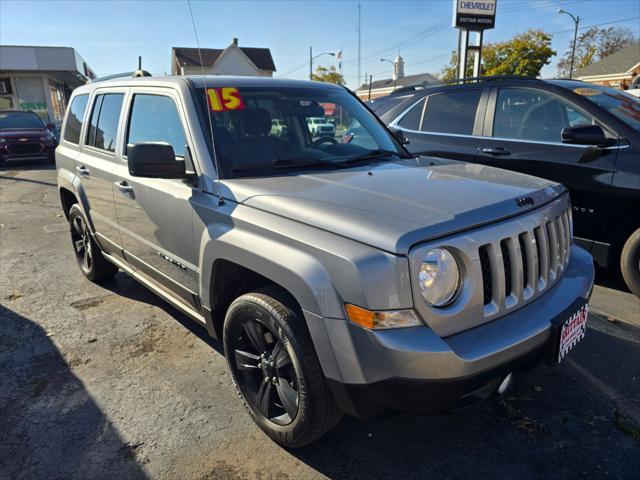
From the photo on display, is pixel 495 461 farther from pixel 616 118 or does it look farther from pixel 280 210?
pixel 616 118

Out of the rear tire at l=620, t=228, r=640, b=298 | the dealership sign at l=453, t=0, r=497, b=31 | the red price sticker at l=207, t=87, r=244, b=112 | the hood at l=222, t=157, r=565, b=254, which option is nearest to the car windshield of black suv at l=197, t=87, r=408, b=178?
the red price sticker at l=207, t=87, r=244, b=112

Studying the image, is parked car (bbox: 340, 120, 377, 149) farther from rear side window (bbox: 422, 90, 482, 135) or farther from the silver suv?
rear side window (bbox: 422, 90, 482, 135)

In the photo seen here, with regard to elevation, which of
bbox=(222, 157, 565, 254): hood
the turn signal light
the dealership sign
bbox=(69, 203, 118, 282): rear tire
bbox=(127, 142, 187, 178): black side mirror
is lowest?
bbox=(69, 203, 118, 282): rear tire

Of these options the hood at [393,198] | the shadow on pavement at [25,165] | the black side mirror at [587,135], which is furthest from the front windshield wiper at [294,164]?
the shadow on pavement at [25,165]

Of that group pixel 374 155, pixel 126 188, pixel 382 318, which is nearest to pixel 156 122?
pixel 126 188

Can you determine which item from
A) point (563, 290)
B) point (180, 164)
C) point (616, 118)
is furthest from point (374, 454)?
point (616, 118)

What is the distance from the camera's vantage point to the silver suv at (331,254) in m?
1.84

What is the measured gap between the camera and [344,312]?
1866mm

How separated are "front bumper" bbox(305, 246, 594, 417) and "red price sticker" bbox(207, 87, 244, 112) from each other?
156cm

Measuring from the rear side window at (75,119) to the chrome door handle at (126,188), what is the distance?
4.38 feet

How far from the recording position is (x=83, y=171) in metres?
4.19

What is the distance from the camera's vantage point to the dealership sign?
44.1 feet

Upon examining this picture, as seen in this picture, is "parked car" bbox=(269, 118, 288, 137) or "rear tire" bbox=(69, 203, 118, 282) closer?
"parked car" bbox=(269, 118, 288, 137)

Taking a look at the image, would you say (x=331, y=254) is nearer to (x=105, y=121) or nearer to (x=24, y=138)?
(x=105, y=121)
